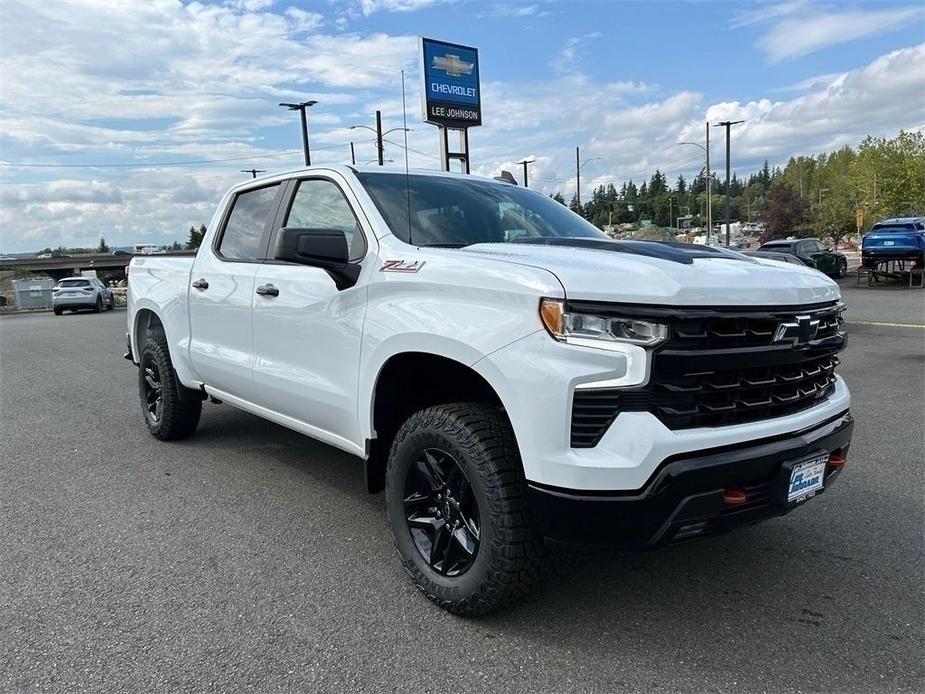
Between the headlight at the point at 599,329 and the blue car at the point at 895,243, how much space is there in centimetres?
2291

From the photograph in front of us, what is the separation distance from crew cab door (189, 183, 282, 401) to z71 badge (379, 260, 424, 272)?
1323mm

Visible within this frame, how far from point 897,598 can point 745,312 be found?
1.55 metres

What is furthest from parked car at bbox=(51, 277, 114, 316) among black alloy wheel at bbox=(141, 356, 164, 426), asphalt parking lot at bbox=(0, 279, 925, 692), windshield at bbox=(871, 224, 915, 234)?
windshield at bbox=(871, 224, 915, 234)

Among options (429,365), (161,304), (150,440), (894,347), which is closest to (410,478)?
(429,365)

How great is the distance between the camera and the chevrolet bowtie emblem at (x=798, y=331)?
8.91 feet

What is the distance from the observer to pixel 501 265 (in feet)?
9.04

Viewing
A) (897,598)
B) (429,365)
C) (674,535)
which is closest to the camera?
(674,535)

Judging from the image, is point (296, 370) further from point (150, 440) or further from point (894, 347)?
point (894, 347)

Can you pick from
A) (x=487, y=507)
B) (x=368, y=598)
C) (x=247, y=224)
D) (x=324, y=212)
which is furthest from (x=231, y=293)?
(x=487, y=507)

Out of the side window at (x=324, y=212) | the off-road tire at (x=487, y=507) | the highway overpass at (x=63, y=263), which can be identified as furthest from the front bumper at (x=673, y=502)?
the highway overpass at (x=63, y=263)

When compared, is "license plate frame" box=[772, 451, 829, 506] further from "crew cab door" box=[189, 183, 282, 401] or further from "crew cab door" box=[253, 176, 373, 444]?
"crew cab door" box=[189, 183, 282, 401]

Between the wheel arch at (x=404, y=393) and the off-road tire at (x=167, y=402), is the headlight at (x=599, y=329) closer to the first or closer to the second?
the wheel arch at (x=404, y=393)

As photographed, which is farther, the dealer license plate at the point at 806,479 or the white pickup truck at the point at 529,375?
the dealer license plate at the point at 806,479

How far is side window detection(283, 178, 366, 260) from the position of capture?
3.60m
